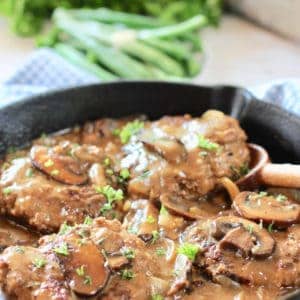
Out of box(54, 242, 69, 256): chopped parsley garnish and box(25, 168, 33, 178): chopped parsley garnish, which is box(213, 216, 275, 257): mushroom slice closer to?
box(54, 242, 69, 256): chopped parsley garnish

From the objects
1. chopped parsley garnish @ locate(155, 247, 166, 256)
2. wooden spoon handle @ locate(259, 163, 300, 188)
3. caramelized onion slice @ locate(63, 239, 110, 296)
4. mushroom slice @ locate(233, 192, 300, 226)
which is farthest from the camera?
wooden spoon handle @ locate(259, 163, 300, 188)

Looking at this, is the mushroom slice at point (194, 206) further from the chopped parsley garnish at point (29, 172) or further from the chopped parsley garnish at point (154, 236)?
the chopped parsley garnish at point (29, 172)

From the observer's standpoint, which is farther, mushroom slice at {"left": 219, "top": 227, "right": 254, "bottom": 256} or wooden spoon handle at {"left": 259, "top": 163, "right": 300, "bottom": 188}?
wooden spoon handle at {"left": 259, "top": 163, "right": 300, "bottom": 188}

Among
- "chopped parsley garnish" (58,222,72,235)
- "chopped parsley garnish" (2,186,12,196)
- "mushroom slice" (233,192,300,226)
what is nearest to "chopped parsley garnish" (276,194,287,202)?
"mushroom slice" (233,192,300,226)

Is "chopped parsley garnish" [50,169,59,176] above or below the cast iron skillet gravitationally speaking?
below

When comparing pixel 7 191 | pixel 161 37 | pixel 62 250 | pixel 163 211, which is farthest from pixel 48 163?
pixel 161 37

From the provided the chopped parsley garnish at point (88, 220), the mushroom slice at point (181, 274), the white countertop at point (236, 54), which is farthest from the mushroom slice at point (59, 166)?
the white countertop at point (236, 54)

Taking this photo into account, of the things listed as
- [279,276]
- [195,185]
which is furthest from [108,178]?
[279,276]

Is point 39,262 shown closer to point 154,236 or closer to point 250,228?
point 154,236
